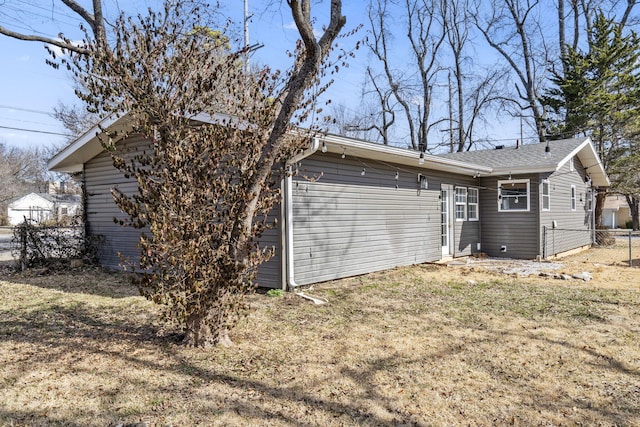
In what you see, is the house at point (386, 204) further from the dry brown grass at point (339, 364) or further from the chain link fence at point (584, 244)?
the dry brown grass at point (339, 364)

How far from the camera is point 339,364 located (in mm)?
3656

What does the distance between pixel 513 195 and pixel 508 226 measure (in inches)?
34.6

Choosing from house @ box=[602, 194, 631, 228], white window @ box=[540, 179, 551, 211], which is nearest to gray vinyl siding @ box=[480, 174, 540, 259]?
white window @ box=[540, 179, 551, 211]

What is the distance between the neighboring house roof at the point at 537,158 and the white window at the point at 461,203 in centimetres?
93

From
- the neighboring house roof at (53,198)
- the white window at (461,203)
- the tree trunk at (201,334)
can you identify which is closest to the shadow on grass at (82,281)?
the tree trunk at (201,334)

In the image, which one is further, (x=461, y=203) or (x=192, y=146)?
(x=461, y=203)

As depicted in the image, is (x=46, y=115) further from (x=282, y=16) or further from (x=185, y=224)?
(x=185, y=224)

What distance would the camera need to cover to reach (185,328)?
4023 mm

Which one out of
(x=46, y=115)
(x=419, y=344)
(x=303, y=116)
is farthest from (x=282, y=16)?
(x=46, y=115)

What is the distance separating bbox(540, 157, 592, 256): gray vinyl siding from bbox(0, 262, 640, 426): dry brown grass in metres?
5.68

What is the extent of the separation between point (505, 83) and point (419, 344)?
23.8 meters

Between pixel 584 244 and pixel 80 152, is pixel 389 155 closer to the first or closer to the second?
pixel 80 152

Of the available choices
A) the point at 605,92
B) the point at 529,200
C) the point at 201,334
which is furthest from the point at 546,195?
the point at 201,334

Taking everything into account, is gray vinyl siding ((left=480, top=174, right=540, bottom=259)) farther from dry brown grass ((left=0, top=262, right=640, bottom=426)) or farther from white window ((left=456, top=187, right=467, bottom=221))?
dry brown grass ((left=0, top=262, right=640, bottom=426))
